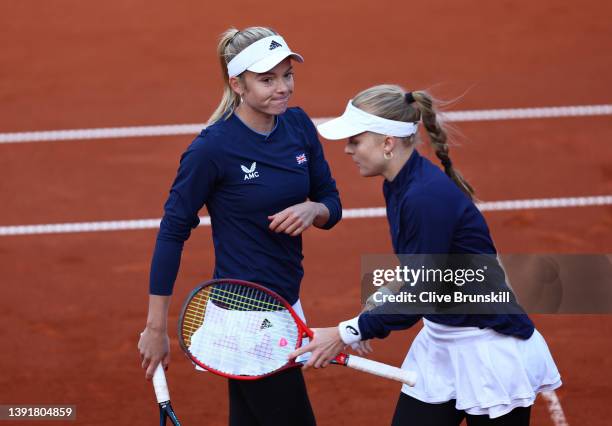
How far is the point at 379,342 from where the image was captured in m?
7.03

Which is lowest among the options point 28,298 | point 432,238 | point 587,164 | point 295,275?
point 28,298

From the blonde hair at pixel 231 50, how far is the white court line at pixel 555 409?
2857 mm

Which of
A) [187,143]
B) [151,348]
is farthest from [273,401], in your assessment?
[187,143]

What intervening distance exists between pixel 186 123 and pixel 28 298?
9.04ft

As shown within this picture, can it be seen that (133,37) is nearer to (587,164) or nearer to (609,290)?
(587,164)

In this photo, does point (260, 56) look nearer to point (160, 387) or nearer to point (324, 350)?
point (324, 350)

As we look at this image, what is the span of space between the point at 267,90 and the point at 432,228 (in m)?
0.99

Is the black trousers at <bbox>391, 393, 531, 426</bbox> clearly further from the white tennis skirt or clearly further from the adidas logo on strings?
the adidas logo on strings

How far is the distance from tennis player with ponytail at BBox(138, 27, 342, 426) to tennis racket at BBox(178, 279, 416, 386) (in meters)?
0.08

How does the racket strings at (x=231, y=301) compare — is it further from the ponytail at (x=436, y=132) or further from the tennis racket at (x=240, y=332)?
the ponytail at (x=436, y=132)

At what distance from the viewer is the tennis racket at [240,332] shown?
4.51 meters

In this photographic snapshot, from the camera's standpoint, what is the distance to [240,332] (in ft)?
14.8

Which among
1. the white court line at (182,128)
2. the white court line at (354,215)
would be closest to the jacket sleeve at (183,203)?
the white court line at (354,215)

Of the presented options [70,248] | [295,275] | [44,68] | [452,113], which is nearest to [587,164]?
[452,113]
